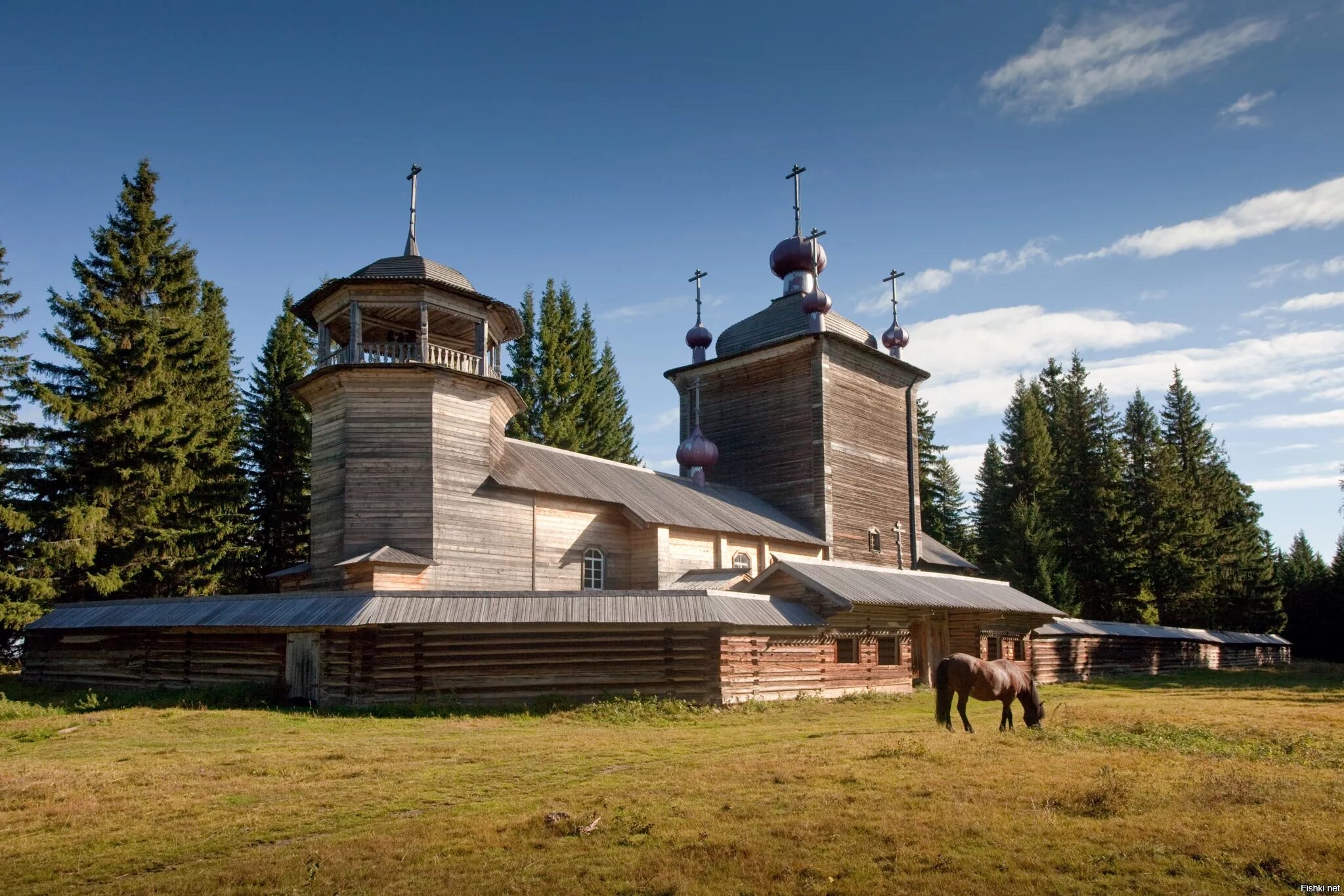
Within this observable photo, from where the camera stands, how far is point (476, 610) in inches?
832

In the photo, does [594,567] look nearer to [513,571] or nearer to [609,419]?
[513,571]

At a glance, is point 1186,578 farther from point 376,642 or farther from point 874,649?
point 376,642

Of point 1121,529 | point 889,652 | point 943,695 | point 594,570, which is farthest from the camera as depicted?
point 1121,529

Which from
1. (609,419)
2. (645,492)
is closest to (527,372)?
(609,419)

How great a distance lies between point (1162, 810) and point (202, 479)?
106 ft

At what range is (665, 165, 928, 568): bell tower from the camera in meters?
36.2

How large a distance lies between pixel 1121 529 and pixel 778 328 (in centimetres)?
2539

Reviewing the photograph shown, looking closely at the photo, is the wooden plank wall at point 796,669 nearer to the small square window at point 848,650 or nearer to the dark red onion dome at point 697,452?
the small square window at point 848,650

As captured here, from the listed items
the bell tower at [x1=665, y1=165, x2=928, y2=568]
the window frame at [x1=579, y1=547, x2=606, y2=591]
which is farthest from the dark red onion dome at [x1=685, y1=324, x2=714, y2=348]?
the window frame at [x1=579, y1=547, x2=606, y2=591]

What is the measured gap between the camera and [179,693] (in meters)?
22.2

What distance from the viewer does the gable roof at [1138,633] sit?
3622 cm

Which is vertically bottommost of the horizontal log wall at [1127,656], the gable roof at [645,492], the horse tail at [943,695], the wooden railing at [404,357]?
the horizontal log wall at [1127,656]

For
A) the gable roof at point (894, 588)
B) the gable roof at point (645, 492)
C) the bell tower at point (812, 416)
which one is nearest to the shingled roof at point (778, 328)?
the bell tower at point (812, 416)

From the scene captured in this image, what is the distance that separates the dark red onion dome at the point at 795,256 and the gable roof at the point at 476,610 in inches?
768
